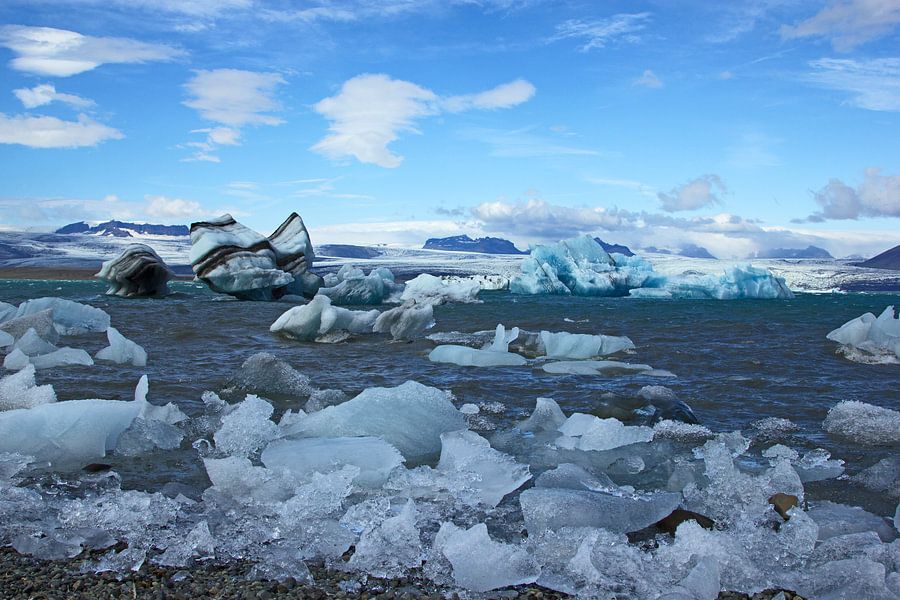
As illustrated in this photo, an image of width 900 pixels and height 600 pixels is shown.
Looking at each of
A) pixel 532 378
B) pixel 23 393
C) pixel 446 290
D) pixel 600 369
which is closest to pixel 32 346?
pixel 23 393

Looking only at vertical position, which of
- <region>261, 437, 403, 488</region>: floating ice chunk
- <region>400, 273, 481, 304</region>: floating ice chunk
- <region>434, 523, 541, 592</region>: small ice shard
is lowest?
<region>400, 273, 481, 304</region>: floating ice chunk

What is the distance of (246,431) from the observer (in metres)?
3.28

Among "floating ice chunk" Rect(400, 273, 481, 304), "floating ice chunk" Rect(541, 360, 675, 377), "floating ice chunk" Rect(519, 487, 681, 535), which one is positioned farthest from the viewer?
"floating ice chunk" Rect(400, 273, 481, 304)

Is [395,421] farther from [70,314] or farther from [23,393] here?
[70,314]

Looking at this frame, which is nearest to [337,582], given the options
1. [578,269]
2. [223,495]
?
[223,495]

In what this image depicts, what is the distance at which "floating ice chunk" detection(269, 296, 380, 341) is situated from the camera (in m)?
8.43

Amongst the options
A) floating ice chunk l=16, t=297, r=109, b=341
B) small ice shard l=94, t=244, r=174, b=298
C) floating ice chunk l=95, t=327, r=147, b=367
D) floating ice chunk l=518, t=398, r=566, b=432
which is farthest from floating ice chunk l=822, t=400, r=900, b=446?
small ice shard l=94, t=244, r=174, b=298

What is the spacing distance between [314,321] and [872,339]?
6.06 metres

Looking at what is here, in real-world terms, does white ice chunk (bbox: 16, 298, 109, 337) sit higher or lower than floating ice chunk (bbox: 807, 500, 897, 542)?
higher

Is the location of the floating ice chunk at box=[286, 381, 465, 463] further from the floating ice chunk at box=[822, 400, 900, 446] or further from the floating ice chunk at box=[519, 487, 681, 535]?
the floating ice chunk at box=[822, 400, 900, 446]

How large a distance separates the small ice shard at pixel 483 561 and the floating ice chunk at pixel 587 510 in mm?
215

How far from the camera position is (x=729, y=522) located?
239 cm

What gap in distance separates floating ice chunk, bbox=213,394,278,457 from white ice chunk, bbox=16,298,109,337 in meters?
5.76

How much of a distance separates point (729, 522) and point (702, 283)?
28616 millimetres
